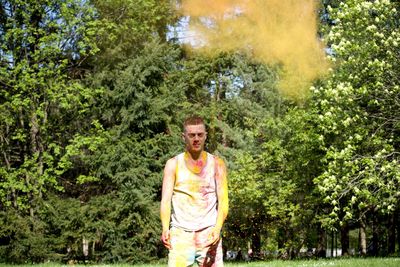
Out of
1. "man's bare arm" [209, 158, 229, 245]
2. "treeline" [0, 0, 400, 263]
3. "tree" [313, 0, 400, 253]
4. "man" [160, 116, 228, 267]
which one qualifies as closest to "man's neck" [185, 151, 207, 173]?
"man" [160, 116, 228, 267]

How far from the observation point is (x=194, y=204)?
5223 millimetres

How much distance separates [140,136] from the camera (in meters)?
26.8

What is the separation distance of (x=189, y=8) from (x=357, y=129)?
1745 cm

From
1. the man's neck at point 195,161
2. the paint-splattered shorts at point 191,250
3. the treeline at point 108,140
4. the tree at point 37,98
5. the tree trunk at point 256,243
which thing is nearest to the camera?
the paint-splattered shorts at point 191,250

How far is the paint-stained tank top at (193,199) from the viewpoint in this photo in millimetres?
5184

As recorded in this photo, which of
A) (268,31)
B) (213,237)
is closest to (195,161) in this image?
(213,237)

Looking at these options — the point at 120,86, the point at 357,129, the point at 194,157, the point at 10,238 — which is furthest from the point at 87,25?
the point at 194,157

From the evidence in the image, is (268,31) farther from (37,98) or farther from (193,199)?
(193,199)

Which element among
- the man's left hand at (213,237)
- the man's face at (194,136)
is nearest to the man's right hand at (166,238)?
the man's left hand at (213,237)

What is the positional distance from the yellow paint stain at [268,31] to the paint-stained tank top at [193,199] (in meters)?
24.9

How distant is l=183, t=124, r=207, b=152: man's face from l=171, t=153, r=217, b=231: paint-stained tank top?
0.66 ft

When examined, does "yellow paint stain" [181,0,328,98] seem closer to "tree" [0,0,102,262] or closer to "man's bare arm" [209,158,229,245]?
"tree" [0,0,102,262]

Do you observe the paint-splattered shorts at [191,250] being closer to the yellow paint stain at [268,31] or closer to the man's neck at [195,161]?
the man's neck at [195,161]

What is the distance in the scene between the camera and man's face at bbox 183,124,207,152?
16.8 feet
